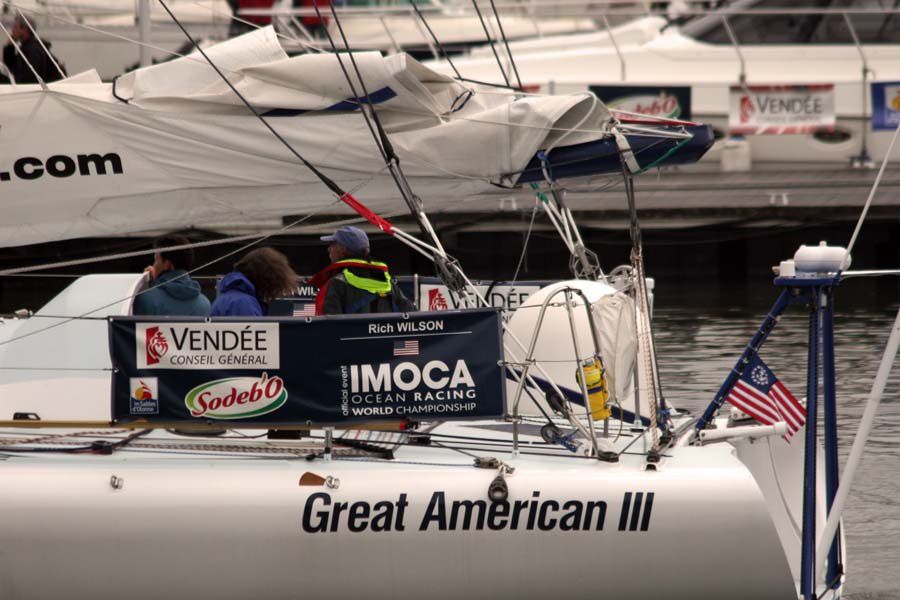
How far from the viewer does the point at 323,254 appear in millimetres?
19469

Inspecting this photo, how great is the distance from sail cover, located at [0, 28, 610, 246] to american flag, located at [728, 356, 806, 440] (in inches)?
59.0

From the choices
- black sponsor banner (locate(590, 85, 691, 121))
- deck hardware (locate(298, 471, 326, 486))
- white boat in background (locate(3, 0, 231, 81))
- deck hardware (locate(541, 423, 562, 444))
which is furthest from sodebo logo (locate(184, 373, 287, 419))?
white boat in background (locate(3, 0, 231, 81))

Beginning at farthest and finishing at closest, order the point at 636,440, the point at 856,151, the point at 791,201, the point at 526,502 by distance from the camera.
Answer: the point at 856,151 < the point at 791,201 < the point at 636,440 < the point at 526,502

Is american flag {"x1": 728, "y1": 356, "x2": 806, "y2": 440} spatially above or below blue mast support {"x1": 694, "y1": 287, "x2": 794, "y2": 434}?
below

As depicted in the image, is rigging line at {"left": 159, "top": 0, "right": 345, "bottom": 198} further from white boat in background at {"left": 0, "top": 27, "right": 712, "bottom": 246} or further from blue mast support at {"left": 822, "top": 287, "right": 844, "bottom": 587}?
blue mast support at {"left": 822, "top": 287, "right": 844, "bottom": 587}

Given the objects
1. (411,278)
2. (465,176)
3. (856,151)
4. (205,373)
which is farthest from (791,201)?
(205,373)

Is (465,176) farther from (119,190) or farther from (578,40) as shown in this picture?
(578,40)

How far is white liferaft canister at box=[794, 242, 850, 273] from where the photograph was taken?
22.5 ft

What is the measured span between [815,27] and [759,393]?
623 inches

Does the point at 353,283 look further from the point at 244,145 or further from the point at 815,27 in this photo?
the point at 815,27

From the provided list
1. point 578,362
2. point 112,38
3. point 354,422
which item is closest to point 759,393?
point 578,362

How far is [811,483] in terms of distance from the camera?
6938mm

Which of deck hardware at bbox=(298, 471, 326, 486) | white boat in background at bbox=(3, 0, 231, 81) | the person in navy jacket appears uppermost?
white boat in background at bbox=(3, 0, 231, 81)

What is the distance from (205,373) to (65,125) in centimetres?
160
